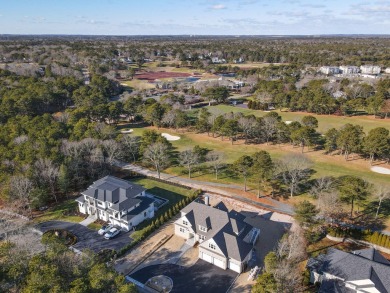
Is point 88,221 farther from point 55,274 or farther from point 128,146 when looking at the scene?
point 128,146

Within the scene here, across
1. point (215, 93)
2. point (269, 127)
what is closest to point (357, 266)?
point (269, 127)

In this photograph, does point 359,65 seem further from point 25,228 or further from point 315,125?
point 25,228

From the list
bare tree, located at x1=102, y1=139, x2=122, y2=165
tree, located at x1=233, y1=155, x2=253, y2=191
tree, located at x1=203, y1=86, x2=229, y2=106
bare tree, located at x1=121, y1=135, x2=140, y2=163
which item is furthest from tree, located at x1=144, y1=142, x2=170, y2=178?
tree, located at x1=203, y1=86, x2=229, y2=106

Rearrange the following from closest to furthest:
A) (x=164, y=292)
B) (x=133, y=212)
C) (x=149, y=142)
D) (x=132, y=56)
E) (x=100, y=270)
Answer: (x=100, y=270), (x=164, y=292), (x=133, y=212), (x=149, y=142), (x=132, y=56)

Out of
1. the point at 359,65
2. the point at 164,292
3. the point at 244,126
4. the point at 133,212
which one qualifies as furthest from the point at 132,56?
the point at 164,292

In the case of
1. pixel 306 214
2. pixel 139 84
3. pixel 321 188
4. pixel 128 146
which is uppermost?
pixel 139 84
